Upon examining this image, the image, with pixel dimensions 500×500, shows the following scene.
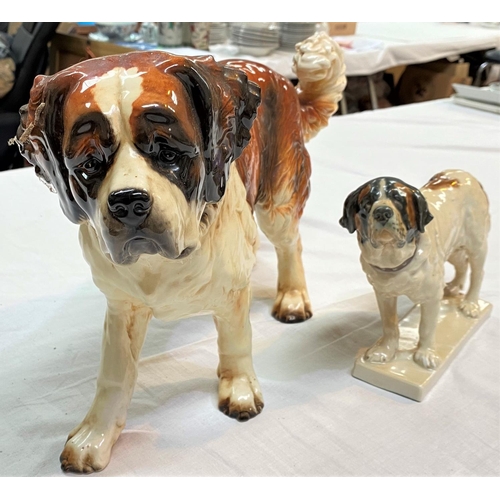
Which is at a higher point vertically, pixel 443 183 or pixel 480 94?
pixel 443 183

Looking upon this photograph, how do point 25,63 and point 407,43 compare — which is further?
point 407,43

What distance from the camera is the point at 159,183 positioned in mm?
541

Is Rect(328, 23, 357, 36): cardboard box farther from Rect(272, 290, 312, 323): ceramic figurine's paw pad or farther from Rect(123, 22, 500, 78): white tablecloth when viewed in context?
Rect(272, 290, 312, 323): ceramic figurine's paw pad

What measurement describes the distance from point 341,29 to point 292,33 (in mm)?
499

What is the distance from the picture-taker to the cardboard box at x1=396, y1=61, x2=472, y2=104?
2971 millimetres

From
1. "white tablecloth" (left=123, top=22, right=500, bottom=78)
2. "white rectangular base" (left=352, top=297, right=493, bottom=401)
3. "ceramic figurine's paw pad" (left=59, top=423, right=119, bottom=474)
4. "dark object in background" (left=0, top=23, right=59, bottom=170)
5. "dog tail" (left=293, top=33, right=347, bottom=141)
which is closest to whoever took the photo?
"ceramic figurine's paw pad" (left=59, top=423, right=119, bottom=474)

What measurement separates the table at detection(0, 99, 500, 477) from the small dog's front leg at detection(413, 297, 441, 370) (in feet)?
0.14

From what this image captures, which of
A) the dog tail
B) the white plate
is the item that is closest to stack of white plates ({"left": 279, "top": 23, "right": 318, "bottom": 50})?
the white plate

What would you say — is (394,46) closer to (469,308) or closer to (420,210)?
(469,308)

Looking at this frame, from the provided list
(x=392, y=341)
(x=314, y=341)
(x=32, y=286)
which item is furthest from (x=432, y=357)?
(x=32, y=286)

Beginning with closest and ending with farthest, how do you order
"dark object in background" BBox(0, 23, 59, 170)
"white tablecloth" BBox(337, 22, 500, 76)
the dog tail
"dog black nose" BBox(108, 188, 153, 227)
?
"dog black nose" BBox(108, 188, 153, 227) → the dog tail → "dark object in background" BBox(0, 23, 59, 170) → "white tablecloth" BBox(337, 22, 500, 76)

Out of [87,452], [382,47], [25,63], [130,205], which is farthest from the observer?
[382,47]

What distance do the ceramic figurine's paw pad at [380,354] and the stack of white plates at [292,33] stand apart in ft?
5.47

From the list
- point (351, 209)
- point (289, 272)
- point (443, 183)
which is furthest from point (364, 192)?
point (289, 272)
